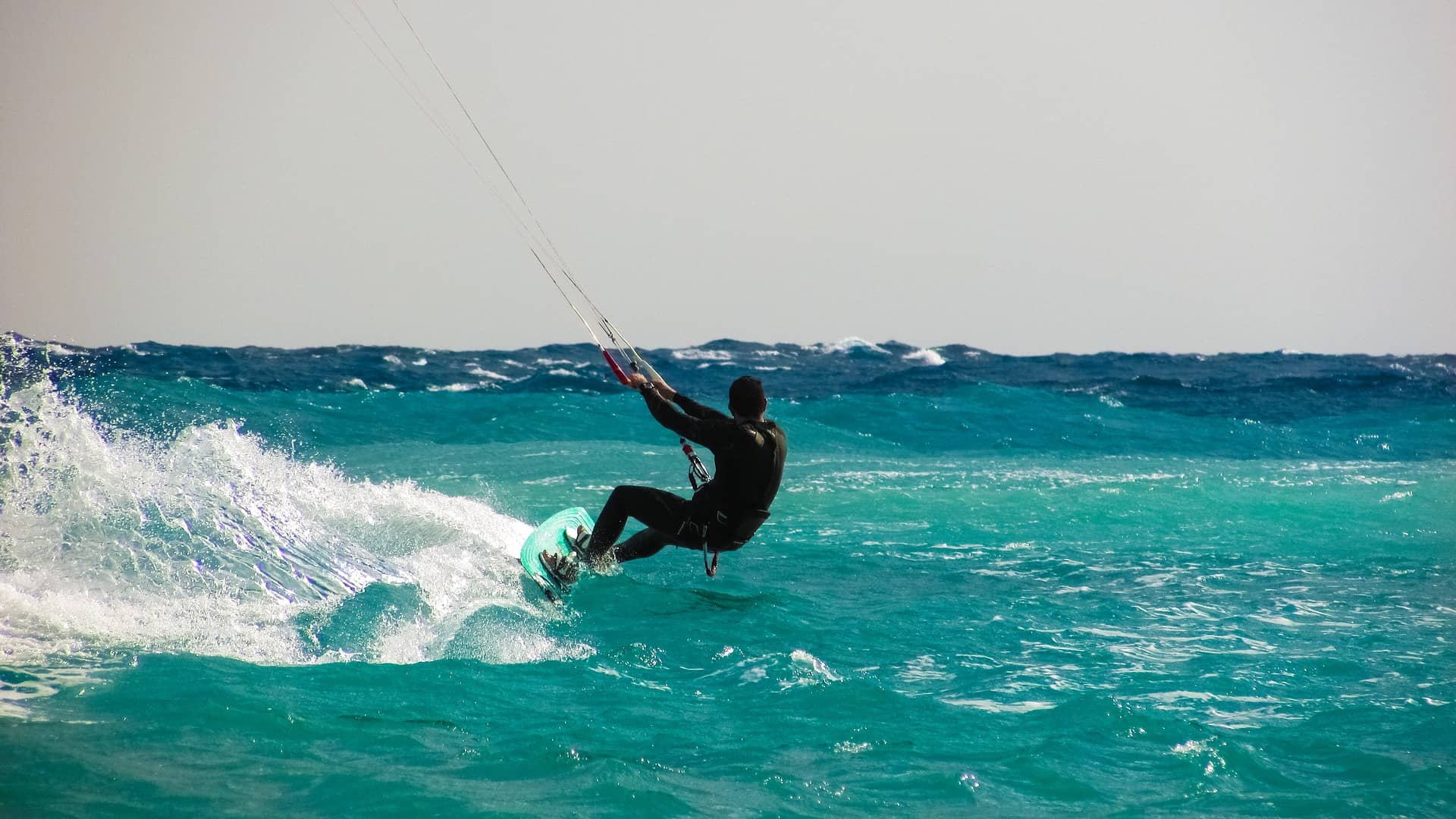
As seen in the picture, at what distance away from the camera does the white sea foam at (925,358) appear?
30.8 metres

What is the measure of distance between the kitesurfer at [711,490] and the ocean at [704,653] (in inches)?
19.8

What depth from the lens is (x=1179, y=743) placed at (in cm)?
454

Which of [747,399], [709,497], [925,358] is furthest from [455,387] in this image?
[747,399]

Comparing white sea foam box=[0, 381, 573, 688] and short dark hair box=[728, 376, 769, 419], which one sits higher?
short dark hair box=[728, 376, 769, 419]

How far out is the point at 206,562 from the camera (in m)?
6.26

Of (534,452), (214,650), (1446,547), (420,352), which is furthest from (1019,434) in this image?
(214,650)

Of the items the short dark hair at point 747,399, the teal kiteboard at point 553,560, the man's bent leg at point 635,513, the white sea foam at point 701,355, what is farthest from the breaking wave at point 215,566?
the white sea foam at point 701,355

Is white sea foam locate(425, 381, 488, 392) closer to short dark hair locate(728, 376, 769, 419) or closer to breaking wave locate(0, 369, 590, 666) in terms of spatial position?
breaking wave locate(0, 369, 590, 666)

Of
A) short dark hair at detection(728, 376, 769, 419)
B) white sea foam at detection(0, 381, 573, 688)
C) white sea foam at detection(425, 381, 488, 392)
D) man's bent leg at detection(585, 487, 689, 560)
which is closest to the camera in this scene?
white sea foam at detection(0, 381, 573, 688)

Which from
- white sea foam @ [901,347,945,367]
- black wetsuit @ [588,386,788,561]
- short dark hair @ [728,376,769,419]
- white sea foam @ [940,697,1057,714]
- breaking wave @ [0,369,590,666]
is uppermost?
white sea foam @ [901,347,945,367]

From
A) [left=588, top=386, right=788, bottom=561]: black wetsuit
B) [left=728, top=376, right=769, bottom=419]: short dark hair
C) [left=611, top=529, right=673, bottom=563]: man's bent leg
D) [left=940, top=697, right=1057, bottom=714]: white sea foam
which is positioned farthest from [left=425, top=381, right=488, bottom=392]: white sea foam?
[left=940, top=697, right=1057, bottom=714]: white sea foam

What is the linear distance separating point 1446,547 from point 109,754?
34.8ft

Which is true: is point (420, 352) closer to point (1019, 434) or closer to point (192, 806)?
point (1019, 434)

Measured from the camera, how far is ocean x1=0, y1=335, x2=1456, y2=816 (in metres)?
3.93
